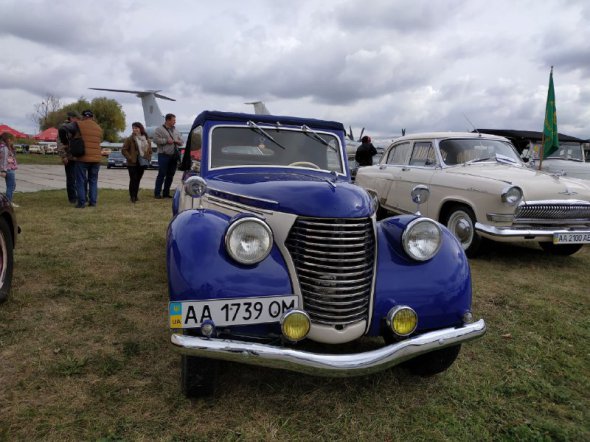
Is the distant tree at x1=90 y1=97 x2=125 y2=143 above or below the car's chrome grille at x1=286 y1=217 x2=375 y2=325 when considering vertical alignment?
above

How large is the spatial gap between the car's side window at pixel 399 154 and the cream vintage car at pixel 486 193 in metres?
0.02

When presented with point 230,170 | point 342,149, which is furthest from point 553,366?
point 230,170

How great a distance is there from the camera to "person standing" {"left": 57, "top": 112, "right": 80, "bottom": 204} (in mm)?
8195

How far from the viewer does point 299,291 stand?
2.39 metres

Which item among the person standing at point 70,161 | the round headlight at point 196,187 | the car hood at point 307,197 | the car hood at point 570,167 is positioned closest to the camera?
the car hood at point 307,197

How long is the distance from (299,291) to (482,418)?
123cm

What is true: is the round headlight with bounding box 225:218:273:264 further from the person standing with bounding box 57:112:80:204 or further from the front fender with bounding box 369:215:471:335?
→ the person standing with bounding box 57:112:80:204

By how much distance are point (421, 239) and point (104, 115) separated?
69.5 m

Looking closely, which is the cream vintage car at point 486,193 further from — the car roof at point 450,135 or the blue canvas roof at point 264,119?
the blue canvas roof at point 264,119

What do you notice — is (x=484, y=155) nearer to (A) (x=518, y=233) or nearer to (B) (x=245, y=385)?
(A) (x=518, y=233)

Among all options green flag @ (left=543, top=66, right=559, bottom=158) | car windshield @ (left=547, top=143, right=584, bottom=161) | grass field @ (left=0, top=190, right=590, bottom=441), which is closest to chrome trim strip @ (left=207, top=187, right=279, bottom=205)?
grass field @ (left=0, top=190, right=590, bottom=441)

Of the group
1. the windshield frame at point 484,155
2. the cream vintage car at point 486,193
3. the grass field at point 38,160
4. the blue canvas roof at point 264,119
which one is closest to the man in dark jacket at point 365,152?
the cream vintage car at point 486,193

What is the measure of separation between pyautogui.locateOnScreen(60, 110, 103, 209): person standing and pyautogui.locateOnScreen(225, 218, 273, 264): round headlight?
268 inches

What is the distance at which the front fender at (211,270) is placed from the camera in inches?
87.8
